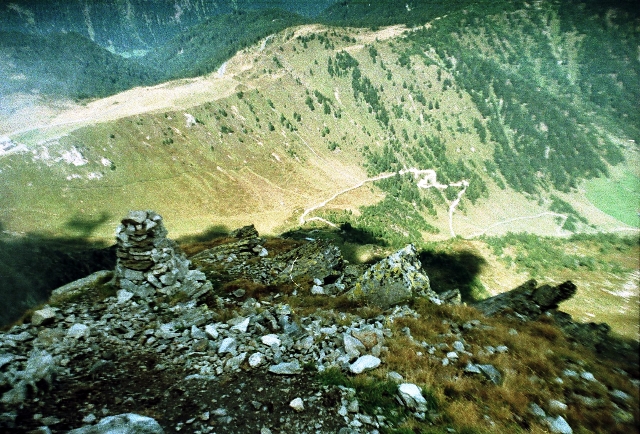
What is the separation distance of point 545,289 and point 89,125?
172 m

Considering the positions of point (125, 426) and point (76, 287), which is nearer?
point (125, 426)

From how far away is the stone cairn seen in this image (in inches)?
623

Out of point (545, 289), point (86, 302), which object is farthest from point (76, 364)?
point (545, 289)

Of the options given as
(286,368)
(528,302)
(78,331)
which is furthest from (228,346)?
(528,302)

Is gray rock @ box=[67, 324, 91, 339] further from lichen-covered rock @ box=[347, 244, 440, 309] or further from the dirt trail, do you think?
the dirt trail

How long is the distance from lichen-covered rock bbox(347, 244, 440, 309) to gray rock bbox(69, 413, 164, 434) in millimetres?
11098

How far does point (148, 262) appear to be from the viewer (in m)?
16.3

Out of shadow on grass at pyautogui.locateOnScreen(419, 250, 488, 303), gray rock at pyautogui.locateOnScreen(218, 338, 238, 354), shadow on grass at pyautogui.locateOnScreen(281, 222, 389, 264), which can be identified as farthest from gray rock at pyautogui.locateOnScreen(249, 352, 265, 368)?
shadow on grass at pyautogui.locateOnScreen(419, 250, 488, 303)

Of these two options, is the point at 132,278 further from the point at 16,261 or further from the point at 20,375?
the point at 16,261

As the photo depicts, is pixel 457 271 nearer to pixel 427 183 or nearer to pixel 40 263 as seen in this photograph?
pixel 427 183

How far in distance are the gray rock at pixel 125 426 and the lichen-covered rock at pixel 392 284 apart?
11098mm

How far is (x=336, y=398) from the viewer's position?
822 cm

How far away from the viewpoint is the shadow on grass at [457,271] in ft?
359

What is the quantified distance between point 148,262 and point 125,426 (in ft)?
36.3
